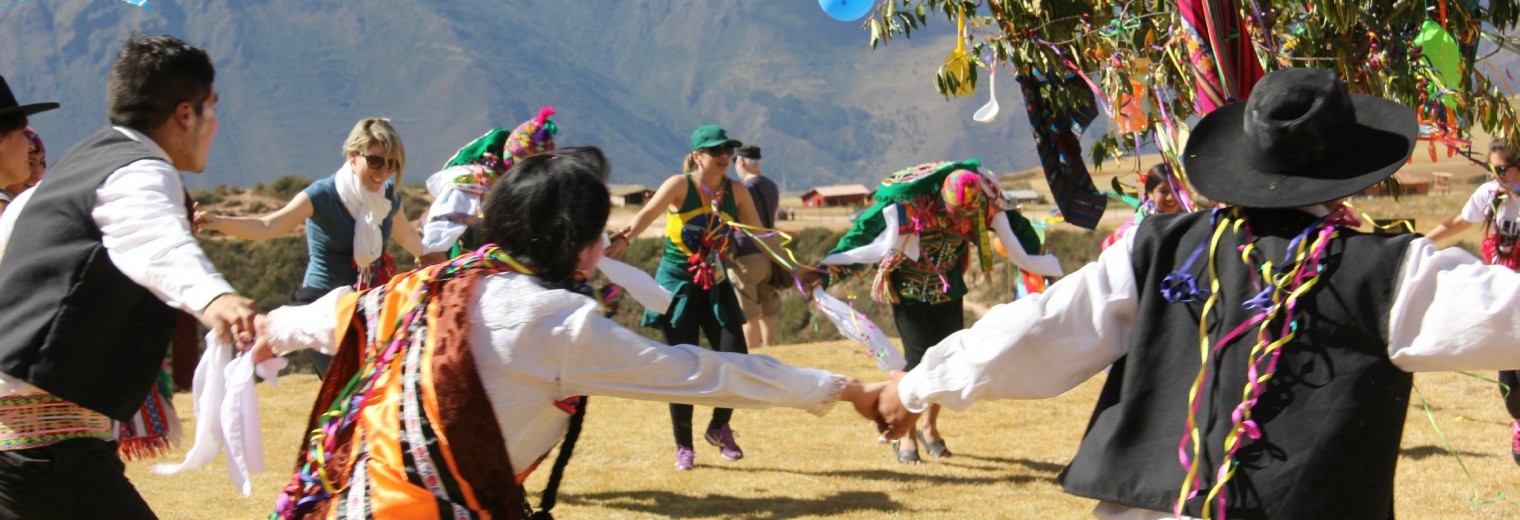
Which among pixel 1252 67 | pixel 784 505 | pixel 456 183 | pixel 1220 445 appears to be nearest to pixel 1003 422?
pixel 784 505

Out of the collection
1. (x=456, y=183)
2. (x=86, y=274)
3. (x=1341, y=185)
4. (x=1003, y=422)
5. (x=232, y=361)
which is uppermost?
(x=86, y=274)

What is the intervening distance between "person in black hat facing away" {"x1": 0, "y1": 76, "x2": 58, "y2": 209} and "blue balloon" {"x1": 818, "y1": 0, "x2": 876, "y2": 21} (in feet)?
8.49

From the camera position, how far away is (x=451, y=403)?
2.68m

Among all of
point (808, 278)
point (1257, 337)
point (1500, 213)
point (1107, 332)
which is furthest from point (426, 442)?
point (1500, 213)

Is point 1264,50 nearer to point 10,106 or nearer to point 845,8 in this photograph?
point 845,8

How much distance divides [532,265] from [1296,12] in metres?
3.63

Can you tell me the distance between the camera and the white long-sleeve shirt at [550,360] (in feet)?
8.91

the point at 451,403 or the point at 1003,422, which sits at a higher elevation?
the point at 451,403

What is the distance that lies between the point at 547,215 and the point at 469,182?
13.1 feet

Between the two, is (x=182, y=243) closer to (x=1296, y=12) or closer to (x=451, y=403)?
(x=451, y=403)

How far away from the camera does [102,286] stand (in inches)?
118

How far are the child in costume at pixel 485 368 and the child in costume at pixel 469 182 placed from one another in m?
3.63

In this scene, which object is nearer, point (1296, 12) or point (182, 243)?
point (182, 243)

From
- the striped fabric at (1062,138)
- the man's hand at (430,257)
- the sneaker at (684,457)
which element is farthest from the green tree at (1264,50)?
the sneaker at (684,457)
